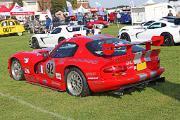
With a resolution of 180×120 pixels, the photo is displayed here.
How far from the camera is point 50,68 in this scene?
26.3ft

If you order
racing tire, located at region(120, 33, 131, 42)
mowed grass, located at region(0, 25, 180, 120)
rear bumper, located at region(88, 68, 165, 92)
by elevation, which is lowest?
mowed grass, located at region(0, 25, 180, 120)

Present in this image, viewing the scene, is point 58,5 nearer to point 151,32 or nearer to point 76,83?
point 151,32

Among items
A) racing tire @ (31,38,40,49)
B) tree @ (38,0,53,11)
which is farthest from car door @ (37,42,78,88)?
tree @ (38,0,53,11)

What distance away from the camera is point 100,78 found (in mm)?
6859

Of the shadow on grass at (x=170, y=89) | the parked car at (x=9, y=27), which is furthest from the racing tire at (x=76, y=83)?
the parked car at (x=9, y=27)

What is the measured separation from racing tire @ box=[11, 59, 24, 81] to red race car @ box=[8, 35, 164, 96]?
40.6 inches

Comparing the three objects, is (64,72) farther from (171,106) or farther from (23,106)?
(171,106)

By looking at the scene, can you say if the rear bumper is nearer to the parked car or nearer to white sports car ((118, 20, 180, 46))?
white sports car ((118, 20, 180, 46))

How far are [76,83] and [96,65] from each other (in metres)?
0.73

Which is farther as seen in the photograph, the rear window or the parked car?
the parked car

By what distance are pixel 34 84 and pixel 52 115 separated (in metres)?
2.83

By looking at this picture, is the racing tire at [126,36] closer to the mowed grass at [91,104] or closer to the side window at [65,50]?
the mowed grass at [91,104]

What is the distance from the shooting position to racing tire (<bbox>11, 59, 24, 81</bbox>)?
9438mm

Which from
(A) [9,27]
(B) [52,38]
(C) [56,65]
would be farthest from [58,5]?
(C) [56,65]
